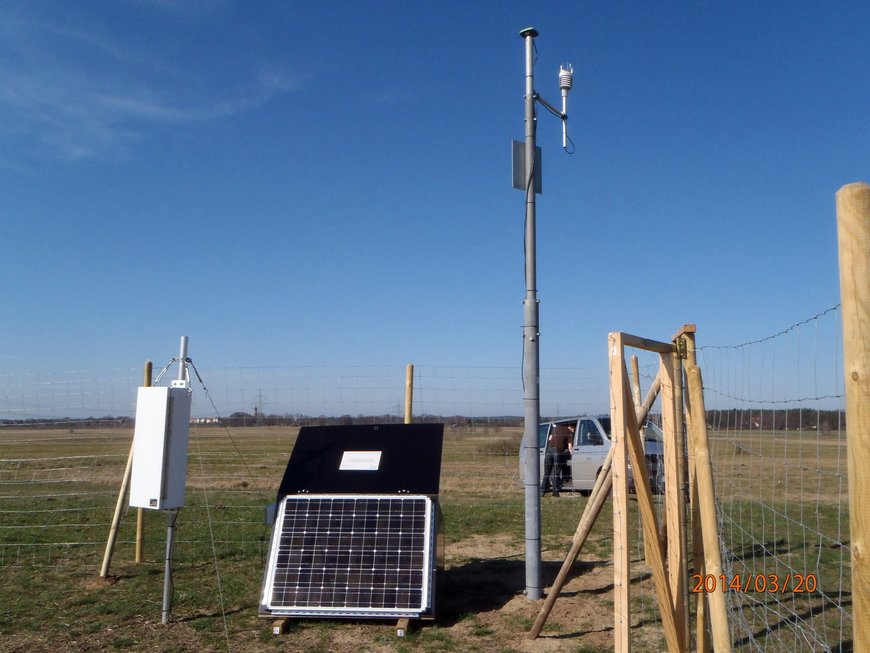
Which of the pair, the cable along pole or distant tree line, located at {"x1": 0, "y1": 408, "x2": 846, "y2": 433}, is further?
the cable along pole

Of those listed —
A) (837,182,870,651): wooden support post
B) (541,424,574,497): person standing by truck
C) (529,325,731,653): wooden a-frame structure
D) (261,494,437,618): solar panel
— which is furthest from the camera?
(541,424,574,497): person standing by truck

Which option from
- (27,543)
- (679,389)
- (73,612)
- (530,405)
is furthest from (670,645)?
(27,543)

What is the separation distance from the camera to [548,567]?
26.0ft

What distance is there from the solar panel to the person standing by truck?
7837 mm

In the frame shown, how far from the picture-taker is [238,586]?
23.7ft

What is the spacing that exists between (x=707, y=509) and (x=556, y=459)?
1056 cm

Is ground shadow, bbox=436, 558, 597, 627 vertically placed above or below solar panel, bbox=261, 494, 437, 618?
below

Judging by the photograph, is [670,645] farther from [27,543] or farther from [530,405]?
[27,543]

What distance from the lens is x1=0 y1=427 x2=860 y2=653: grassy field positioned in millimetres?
5660

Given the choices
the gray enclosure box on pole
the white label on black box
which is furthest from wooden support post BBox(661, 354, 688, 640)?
the gray enclosure box on pole

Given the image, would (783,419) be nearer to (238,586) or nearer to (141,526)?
(238,586)

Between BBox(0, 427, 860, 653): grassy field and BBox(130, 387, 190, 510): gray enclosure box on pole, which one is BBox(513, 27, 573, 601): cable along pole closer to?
BBox(0, 427, 860, 653): grassy field

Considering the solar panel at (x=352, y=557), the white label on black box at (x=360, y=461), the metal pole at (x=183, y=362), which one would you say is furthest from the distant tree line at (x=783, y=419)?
the metal pole at (x=183, y=362)

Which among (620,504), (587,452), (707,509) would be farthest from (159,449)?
(587,452)
